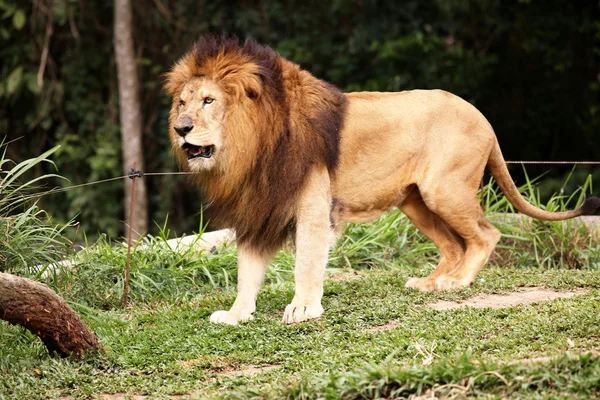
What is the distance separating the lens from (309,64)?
1391cm

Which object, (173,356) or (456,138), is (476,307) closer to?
(456,138)

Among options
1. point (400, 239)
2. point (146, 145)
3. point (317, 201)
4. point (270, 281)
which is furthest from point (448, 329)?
point (146, 145)

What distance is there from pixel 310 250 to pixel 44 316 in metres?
1.53

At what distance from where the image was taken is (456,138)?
6.02m

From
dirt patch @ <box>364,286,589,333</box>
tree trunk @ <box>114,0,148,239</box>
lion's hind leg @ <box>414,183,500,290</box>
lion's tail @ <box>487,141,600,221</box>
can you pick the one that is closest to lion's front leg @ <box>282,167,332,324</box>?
dirt patch @ <box>364,286,589,333</box>

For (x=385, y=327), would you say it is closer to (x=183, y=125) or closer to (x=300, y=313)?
(x=300, y=313)

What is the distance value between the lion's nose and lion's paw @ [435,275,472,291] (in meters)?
1.85

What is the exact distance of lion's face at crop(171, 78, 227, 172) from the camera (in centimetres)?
530

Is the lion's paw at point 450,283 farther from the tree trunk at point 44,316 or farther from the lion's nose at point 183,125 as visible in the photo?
the tree trunk at point 44,316

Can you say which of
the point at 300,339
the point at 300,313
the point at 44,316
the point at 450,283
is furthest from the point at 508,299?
the point at 44,316

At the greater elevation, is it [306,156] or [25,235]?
[306,156]

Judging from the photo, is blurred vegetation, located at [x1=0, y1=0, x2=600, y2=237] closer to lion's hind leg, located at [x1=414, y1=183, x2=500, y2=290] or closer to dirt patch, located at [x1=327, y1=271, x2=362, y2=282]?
dirt patch, located at [x1=327, y1=271, x2=362, y2=282]

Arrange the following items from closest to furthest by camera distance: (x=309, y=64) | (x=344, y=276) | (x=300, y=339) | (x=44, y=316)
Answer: (x=44, y=316) → (x=300, y=339) → (x=344, y=276) → (x=309, y=64)

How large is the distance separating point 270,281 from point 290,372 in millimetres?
2642
